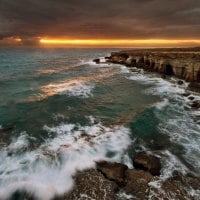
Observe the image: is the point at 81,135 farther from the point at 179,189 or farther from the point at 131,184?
the point at 179,189

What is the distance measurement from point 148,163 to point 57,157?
16.8 ft

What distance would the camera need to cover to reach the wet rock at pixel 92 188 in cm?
858

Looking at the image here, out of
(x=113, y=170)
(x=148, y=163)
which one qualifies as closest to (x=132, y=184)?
(x=113, y=170)

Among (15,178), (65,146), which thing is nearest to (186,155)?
(65,146)

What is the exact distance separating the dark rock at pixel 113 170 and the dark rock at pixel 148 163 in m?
0.77

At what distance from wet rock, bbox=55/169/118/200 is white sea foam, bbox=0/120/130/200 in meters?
0.40

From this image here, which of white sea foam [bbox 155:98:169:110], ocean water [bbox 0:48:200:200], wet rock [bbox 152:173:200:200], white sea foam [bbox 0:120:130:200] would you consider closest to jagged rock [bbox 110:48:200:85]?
white sea foam [bbox 155:98:169:110]

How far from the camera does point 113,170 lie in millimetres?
10109

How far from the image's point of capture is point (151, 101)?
21797mm

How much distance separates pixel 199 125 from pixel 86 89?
16.8 metres

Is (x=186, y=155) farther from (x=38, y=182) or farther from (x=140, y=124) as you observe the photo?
(x=38, y=182)

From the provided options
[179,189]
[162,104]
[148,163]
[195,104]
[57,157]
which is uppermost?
[148,163]

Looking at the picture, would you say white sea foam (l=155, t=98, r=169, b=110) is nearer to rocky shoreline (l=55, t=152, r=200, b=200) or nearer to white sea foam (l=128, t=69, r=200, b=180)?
white sea foam (l=128, t=69, r=200, b=180)

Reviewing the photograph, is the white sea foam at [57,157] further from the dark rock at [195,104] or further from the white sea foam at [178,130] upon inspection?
the dark rock at [195,104]
